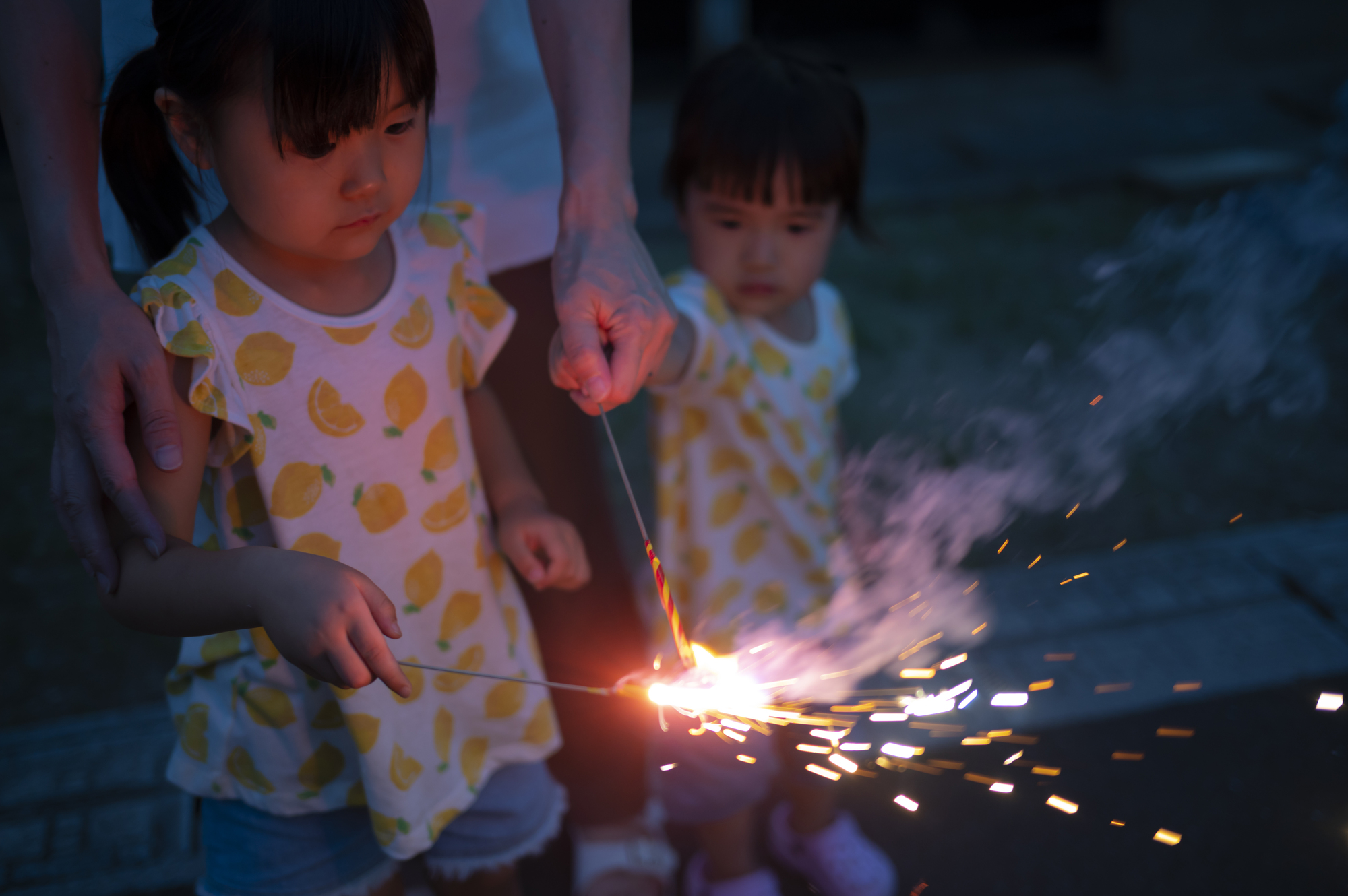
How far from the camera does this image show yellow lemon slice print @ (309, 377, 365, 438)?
1442 mm

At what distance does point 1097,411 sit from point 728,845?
2499 mm

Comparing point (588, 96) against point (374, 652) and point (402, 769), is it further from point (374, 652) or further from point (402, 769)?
point (402, 769)

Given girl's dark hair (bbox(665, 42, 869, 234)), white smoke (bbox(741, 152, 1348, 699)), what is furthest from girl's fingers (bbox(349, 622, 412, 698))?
girl's dark hair (bbox(665, 42, 869, 234))

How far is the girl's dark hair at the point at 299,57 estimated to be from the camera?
48.3 inches

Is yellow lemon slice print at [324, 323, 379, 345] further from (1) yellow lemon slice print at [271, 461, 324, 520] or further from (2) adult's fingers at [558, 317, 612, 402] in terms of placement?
(2) adult's fingers at [558, 317, 612, 402]

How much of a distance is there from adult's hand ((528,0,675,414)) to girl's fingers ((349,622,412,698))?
441 mm

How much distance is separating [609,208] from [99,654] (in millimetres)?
2126

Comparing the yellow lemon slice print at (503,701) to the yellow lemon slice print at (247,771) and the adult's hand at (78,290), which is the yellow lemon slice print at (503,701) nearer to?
the yellow lemon slice print at (247,771)

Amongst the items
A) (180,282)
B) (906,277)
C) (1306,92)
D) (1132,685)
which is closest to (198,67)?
(180,282)

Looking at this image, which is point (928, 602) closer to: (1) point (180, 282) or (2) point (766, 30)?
(1) point (180, 282)

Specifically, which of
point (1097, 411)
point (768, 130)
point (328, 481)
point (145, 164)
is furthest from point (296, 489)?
point (1097, 411)

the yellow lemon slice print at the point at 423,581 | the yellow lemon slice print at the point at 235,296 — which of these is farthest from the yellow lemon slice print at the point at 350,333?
the yellow lemon slice print at the point at 423,581

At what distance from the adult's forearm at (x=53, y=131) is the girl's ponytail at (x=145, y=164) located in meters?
0.05

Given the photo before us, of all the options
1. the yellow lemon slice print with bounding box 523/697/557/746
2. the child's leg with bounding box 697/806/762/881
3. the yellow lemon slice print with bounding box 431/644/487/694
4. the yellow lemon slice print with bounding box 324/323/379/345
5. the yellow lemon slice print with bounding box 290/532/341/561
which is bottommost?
the child's leg with bounding box 697/806/762/881
